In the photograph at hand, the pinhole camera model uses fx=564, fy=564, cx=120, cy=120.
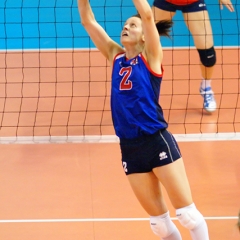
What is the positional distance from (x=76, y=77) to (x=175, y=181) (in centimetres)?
434

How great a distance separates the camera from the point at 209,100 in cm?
639

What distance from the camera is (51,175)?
5016 millimetres

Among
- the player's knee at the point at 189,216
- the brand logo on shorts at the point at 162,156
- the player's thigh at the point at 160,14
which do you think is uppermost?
the player's thigh at the point at 160,14

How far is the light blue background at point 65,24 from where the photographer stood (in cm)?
873

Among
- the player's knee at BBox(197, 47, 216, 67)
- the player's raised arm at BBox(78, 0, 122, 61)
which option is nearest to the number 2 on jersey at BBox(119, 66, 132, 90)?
the player's raised arm at BBox(78, 0, 122, 61)

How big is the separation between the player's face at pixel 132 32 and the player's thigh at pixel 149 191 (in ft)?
2.63

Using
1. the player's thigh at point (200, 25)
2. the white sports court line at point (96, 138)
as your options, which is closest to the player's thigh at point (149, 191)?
the white sports court line at point (96, 138)

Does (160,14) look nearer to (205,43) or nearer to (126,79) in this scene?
(205,43)

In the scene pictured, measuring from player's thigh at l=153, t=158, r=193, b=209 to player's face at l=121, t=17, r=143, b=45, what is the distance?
0.77 meters

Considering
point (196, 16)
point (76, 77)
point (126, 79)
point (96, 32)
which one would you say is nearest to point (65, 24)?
point (76, 77)

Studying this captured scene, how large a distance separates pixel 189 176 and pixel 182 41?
14.0 ft

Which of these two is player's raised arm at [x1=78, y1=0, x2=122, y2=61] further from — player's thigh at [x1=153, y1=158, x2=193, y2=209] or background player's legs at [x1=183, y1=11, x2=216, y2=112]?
background player's legs at [x1=183, y1=11, x2=216, y2=112]

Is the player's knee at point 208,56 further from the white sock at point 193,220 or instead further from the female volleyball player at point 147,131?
the white sock at point 193,220

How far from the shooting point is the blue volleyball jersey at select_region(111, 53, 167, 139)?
3.29 m
